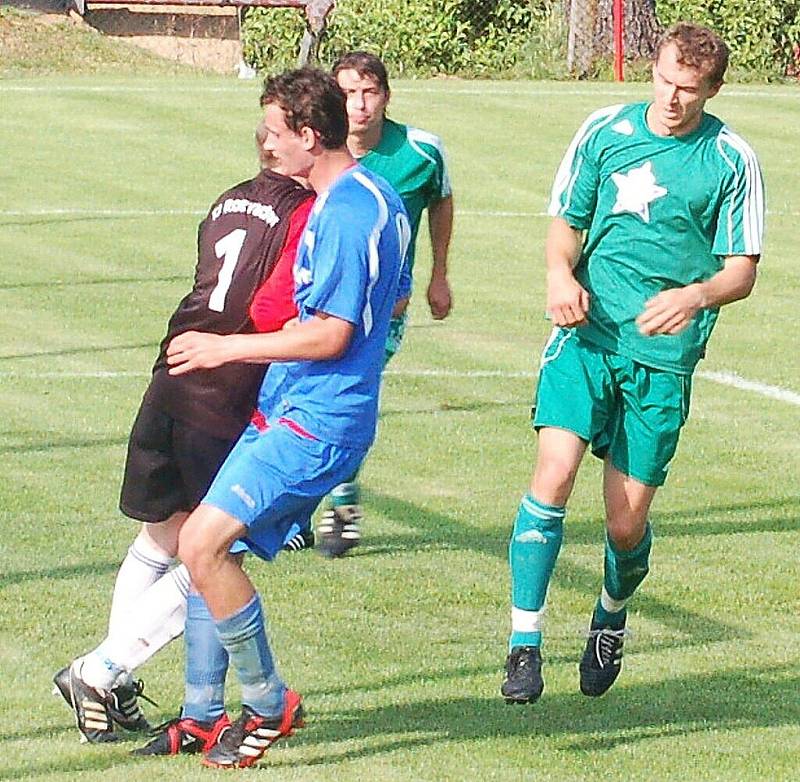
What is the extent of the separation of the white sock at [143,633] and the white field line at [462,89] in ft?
69.1

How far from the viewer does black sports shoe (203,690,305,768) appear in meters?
5.59

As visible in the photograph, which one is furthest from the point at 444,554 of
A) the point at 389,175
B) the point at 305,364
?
the point at 305,364

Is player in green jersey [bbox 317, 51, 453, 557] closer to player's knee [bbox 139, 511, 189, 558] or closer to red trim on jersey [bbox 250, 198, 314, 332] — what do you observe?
player's knee [bbox 139, 511, 189, 558]

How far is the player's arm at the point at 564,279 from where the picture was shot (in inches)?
242

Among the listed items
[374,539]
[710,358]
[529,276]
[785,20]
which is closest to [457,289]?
[529,276]

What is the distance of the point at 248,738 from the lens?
560 cm

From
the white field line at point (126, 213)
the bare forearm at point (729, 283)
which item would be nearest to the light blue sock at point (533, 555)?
the bare forearm at point (729, 283)

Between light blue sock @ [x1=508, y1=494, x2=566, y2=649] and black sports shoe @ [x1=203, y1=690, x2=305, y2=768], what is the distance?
0.93 metres

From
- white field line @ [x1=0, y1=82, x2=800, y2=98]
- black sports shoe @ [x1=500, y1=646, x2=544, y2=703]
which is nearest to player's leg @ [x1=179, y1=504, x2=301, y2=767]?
black sports shoe @ [x1=500, y1=646, x2=544, y2=703]

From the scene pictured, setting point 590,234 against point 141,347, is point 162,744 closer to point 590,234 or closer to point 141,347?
point 590,234

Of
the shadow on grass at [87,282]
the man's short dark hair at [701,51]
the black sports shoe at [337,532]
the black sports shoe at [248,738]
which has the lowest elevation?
the shadow on grass at [87,282]

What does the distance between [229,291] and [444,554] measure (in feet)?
10.1

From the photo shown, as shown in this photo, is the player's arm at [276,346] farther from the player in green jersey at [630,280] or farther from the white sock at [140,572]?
the player in green jersey at [630,280]

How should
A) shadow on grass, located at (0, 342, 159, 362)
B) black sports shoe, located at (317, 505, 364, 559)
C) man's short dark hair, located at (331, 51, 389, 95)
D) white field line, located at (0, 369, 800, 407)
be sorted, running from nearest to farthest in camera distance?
man's short dark hair, located at (331, 51, 389, 95) → black sports shoe, located at (317, 505, 364, 559) → white field line, located at (0, 369, 800, 407) → shadow on grass, located at (0, 342, 159, 362)
